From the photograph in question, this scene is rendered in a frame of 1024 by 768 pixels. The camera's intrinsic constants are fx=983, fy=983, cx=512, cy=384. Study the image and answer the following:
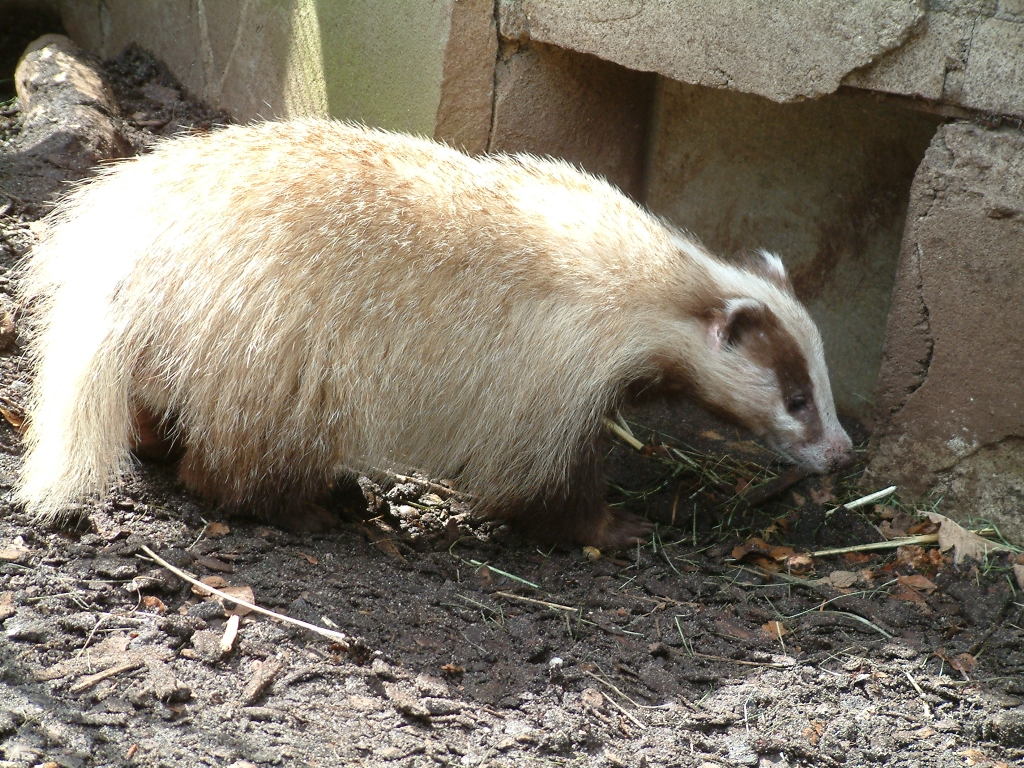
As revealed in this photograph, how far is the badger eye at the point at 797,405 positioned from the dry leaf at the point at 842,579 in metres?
0.79

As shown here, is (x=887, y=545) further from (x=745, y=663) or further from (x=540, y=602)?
(x=540, y=602)

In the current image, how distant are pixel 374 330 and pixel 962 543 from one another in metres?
2.95

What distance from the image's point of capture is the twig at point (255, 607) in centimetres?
369

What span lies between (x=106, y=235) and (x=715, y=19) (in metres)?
3.03

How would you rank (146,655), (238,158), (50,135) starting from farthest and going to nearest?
1. (50,135)
2. (238,158)
3. (146,655)

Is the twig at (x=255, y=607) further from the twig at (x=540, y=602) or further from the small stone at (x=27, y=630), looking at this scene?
the twig at (x=540, y=602)

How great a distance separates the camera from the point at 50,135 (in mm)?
5973

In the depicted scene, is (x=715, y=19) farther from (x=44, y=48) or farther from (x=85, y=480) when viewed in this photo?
(x=44, y=48)

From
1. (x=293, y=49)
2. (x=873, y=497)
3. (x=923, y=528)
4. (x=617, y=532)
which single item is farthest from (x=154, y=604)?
(x=293, y=49)

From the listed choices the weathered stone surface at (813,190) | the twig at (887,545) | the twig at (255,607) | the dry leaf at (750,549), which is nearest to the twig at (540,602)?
the twig at (255,607)

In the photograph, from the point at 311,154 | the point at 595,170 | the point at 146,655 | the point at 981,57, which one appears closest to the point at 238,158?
the point at 311,154

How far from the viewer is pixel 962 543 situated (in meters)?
4.69

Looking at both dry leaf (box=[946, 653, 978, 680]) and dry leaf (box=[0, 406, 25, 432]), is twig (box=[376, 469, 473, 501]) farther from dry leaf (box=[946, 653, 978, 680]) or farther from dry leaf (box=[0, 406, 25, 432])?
dry leaf (box=[946, 653, 978, 680])

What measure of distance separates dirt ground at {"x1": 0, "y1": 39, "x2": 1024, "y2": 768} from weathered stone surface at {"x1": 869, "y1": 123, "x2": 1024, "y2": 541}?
308 mm
